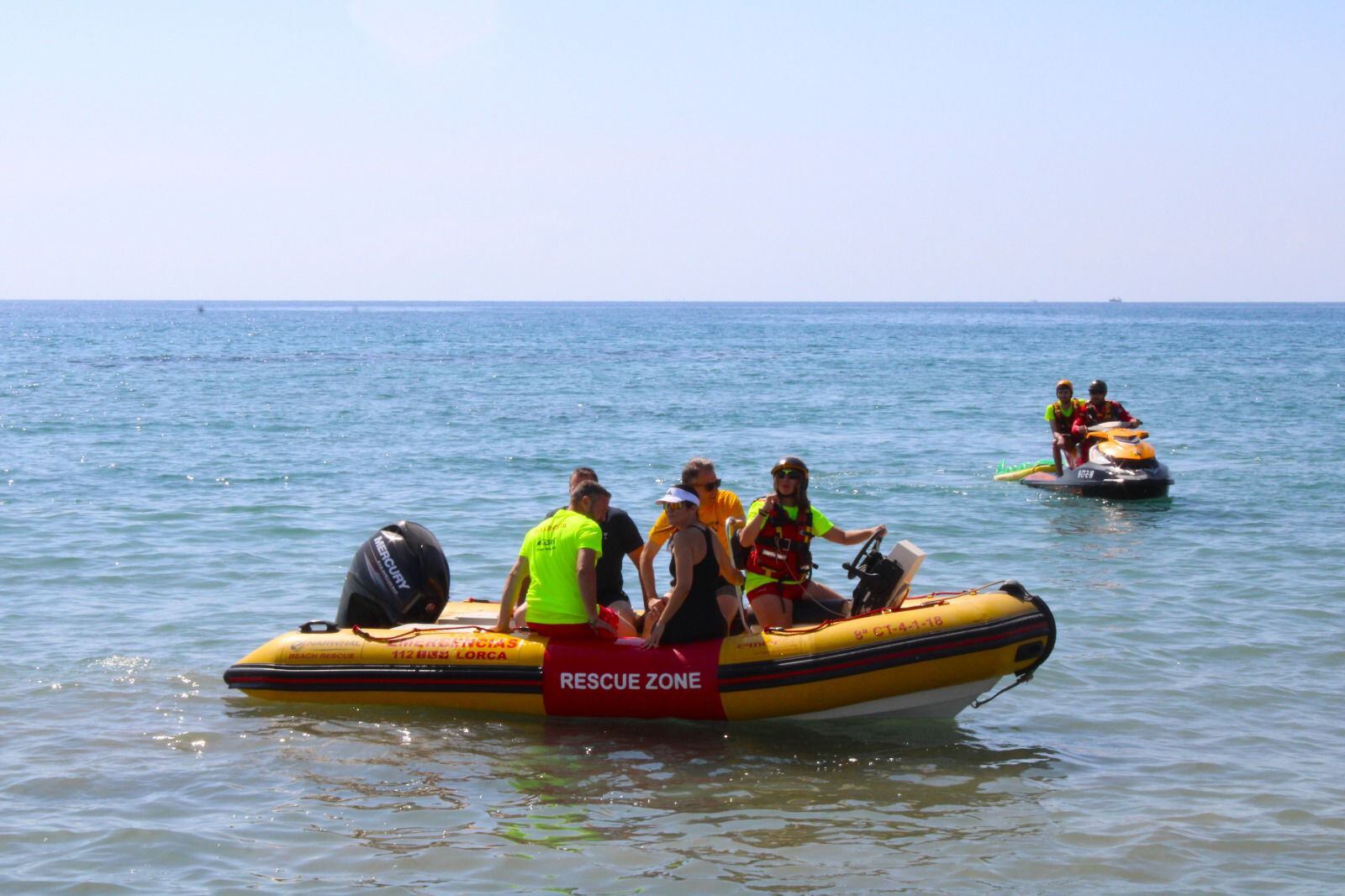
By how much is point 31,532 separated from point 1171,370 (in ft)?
120

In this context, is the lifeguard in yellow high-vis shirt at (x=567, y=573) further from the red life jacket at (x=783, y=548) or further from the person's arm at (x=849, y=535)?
the person's arm at (x=849, y=535)

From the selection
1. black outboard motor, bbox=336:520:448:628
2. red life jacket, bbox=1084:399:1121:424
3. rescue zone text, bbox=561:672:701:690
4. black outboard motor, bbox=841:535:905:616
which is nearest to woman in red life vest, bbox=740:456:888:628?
black outboard motor, bbox=841:535:905:616

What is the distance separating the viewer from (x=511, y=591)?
7.85 m

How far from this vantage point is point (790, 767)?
23.4 ft

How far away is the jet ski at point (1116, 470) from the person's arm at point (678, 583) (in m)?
9.49

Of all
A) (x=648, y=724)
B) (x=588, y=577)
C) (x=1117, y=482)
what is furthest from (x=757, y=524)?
(x=1117, y=482)

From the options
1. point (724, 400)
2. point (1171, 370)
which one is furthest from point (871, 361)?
point (724, 400)

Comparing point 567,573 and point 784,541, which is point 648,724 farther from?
point 784,541

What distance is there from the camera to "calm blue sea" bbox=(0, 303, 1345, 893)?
5930 millimetres

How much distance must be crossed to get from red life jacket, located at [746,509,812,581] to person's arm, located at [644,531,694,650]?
29.2 inches

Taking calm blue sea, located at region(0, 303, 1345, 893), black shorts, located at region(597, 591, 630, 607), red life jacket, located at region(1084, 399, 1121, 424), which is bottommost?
calm blue sea, located at region(0, 303, 1345, 893)

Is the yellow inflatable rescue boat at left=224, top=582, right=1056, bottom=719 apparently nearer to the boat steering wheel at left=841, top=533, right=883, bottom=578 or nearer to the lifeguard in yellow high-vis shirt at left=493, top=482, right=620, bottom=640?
the lifeguard in yellow high-vis shirt at left=493, top=482, right=620, bottom=640

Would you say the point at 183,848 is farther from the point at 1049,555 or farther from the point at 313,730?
the point at 1049,555

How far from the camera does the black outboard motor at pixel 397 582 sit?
8352 millimetres
